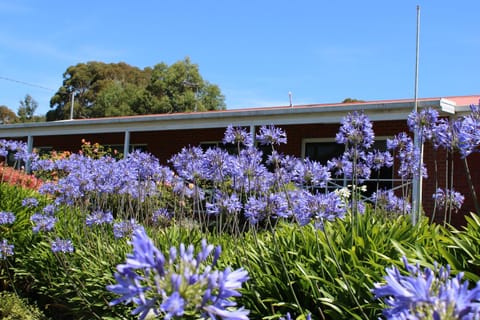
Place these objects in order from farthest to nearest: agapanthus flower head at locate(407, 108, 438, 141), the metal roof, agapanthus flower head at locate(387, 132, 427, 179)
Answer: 1. the metal roof
2. agapanthus flower head at locate(387, 132, 427, 179)
3. agapanthus flower head at locate(407, 108, 438, 141)

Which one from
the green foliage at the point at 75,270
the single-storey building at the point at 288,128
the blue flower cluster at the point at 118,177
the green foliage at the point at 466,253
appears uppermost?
the single-storey building at the point at 288,128

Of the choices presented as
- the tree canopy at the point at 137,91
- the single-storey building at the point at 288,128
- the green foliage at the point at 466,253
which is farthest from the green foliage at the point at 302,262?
the tree canopy at the point at 137,91

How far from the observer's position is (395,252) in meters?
3.71

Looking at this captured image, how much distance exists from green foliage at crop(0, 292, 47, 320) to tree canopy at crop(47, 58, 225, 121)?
35.1 metres

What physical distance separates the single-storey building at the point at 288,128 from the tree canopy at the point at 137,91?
20595 millimetres

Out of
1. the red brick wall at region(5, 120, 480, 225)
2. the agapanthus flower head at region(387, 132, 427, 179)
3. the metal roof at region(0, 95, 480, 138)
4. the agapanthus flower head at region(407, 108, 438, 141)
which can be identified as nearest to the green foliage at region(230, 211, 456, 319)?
the agapanthus flower head at region(407, 108, 438, 141)

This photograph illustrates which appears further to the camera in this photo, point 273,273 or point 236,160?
point 236,160

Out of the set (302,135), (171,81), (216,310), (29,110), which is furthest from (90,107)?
(216,310)

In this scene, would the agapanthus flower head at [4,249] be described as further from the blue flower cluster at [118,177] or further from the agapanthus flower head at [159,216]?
the agapanthus flower head at [159,216]

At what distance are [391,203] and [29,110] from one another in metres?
73.6

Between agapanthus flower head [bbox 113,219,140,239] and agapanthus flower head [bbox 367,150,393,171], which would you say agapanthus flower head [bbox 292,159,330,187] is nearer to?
agapanthus flower head [bbox 367,150,393,171]

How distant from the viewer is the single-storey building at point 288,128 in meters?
11.9

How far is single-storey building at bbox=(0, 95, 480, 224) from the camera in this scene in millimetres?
11930

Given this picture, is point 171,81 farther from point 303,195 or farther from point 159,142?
point 303,195
